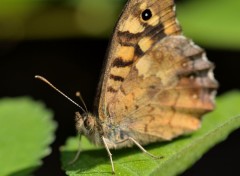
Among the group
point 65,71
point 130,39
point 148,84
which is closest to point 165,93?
point 148,84

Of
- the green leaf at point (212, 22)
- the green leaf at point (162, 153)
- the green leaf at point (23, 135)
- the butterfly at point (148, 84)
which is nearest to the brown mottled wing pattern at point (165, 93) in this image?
the butterfly at point (148, 84)

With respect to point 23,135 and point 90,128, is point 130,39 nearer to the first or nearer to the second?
point 90,128

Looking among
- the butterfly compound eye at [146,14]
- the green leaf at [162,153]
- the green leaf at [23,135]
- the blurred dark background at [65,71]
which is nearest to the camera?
the green leaf at [162,153]

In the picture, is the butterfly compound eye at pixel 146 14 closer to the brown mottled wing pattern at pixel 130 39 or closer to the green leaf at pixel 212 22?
the brown mottled wing pattern at pixel 130 39

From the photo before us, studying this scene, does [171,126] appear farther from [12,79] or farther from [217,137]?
[12,79]

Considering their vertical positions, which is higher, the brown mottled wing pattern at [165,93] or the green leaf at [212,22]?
the green leaf at [212,22]

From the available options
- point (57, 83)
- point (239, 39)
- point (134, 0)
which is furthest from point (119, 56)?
point (57, 83)

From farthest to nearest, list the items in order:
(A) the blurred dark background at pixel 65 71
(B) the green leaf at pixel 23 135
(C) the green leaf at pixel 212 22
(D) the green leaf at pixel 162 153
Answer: (A) the blurred dark background at pixel 65 71 < (C) the green leaf at pixel 212 22 < (B) the green leaf at pixel 23 135 < (D) the green leaf at pixel 162 153

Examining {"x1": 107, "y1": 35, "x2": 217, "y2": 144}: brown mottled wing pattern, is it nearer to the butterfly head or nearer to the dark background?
the butterfly head
